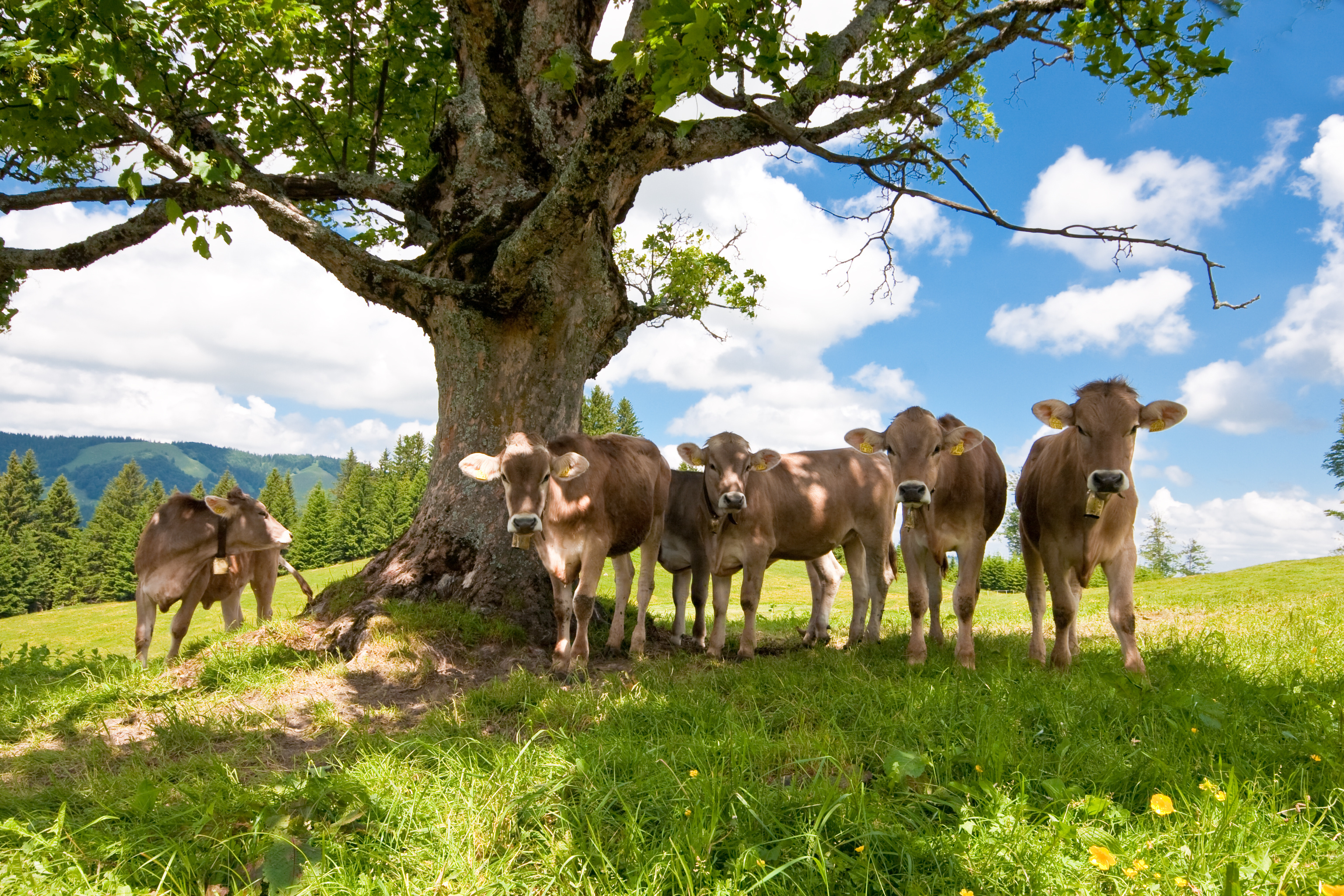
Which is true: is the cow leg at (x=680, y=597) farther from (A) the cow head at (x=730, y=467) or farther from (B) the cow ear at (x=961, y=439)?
(B) the cow ear at (x=961, y=439)

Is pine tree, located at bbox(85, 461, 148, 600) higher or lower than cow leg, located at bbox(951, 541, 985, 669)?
lower

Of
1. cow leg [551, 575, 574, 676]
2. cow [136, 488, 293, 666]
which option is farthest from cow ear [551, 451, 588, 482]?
cow [136, 488, 293, 666]

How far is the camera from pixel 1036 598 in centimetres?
759

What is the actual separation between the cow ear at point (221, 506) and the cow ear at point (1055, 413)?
993 centimetres

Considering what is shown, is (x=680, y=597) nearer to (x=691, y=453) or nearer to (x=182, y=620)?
(x=691, y=453)

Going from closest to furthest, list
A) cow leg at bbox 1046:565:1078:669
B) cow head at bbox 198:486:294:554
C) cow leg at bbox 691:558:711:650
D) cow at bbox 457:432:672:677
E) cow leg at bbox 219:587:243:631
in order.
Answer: cow leg at bbox 1046:565:1078:669 < cow at bbox 457:432:672:677 < cow leg at bbox 691:558:711:650 < cow head at bbox 198:486:294:554 < cow leg at bbox 219:587:243:631

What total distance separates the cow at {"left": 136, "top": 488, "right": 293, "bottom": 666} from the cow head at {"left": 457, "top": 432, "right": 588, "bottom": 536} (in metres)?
4.69

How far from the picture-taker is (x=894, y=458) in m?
7.37

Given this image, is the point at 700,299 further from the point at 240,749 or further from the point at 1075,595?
the point at 240,749

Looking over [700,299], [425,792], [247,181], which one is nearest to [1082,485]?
[425,792]

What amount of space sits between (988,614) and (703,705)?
12886mm

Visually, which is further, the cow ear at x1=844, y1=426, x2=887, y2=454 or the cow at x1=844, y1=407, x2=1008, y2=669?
the cow ear at x1=844, y1=426, x2=887, y2=454

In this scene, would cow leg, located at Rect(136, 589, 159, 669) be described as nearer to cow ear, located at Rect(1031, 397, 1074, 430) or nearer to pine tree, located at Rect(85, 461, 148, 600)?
cow ear, located at Rect(1031, 397, 1074, 430)

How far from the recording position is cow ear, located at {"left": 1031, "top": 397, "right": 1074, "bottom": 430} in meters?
6.61
